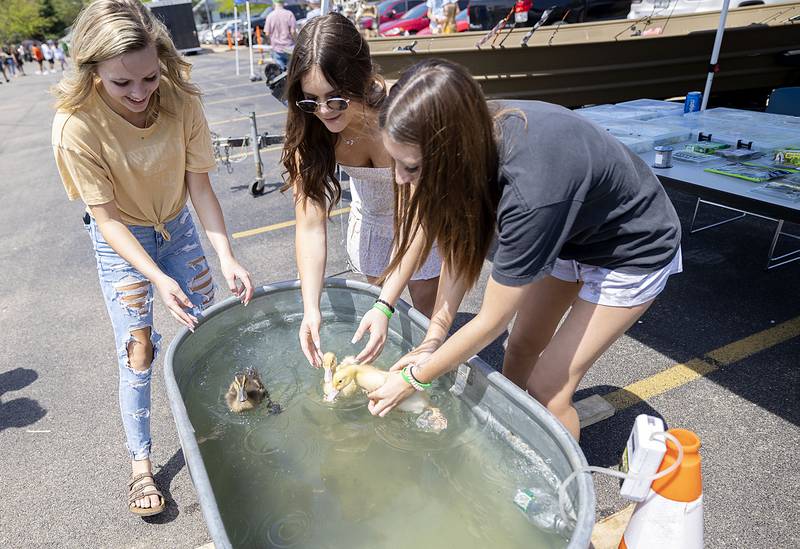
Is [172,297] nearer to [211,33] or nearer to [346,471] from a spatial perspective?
[346,471]

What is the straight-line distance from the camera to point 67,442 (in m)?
2.46

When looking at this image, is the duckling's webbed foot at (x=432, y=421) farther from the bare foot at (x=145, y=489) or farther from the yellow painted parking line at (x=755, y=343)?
the yellow painted parking line at (x=755, y=343)

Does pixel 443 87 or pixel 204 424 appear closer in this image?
pixel 443 87

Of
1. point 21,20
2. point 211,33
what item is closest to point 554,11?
point 211,33

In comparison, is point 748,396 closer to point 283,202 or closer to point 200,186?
point 200,186

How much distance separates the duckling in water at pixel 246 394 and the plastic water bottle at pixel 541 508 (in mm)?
888

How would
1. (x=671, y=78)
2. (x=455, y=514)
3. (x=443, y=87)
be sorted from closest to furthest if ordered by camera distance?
1. (x=443, y=87)
2. (x=455, y=514)
3. (x=671, y=78)

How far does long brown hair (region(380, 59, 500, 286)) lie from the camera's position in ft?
3.79

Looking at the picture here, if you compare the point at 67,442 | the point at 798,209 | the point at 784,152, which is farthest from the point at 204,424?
the point at 784,152

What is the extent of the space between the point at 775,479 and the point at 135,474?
242cm

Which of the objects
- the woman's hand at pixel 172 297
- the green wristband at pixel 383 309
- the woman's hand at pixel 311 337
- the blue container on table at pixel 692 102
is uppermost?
the blue container on table at pixel 692 102

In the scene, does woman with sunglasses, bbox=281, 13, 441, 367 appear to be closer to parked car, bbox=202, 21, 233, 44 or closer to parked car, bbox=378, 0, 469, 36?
parked car, bbox=378, 0, 469, 36

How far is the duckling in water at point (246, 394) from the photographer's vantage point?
183cm

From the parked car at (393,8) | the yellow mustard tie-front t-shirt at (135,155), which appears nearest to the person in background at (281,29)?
the parked car at (393,8)
